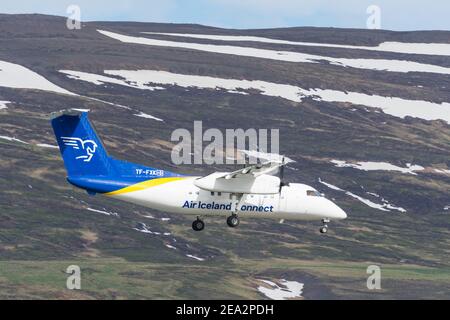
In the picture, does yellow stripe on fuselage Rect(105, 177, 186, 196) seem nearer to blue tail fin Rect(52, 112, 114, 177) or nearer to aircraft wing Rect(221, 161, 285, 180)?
blue tail fin Rect(52, 112, 114, 177)

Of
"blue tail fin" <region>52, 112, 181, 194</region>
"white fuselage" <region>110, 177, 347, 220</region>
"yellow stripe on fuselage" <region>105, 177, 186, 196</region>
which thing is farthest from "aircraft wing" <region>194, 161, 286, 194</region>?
"blue tail fin" <region>52, 112, 181, 194</region>

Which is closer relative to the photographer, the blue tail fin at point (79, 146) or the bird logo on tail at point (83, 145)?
the blue tail fin at point (79, 146)

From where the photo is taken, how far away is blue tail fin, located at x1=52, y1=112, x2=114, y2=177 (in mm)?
81812

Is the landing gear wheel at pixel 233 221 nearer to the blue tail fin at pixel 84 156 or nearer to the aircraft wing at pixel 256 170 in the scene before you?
the aircraft wing at pixel 256 170

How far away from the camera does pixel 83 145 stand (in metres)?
82.5

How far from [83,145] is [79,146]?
1.09 feet

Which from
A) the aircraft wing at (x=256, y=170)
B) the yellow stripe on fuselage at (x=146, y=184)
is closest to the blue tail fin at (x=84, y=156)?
the yellow stripe on fuselage at (x=146, y=184)

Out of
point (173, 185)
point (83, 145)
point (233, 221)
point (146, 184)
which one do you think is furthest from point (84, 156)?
point (233, 221)

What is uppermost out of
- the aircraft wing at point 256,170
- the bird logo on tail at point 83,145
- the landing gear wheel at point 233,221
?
the bird logo on tail at point 83,145

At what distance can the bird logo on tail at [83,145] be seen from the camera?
82250mm

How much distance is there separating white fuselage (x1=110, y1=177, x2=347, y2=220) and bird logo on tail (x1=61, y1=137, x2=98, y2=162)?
370 centimetres
